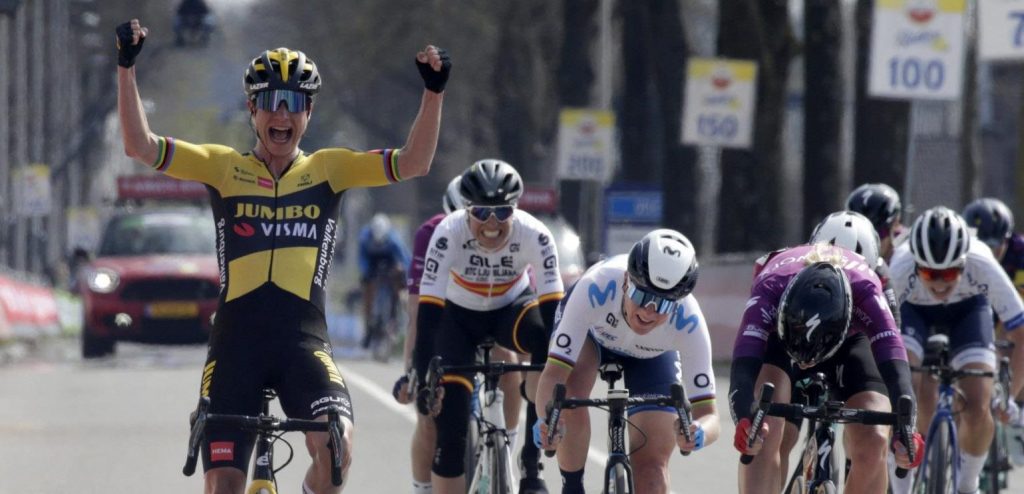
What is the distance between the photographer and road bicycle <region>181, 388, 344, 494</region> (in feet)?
21.6

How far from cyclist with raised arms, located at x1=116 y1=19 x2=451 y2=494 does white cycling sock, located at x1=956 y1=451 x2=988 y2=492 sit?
4021mm

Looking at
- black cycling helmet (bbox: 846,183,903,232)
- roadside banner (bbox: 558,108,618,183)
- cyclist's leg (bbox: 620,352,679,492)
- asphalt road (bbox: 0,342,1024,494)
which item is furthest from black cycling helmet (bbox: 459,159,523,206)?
roadside banner (bbox: 558,108,618,183)

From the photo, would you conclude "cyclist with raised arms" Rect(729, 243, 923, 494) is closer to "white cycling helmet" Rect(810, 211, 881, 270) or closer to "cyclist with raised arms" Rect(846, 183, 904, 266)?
"white cycling helmet" Rect(810, 211, 881, 270)

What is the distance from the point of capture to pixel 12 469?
13.5 m

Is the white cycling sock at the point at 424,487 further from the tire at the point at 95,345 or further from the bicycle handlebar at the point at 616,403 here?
the tire at the point at 95,345

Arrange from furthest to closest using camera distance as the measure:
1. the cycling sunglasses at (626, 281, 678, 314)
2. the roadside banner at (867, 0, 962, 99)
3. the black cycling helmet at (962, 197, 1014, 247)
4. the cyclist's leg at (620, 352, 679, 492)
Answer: the roadside banner at (867, 0, 962, 99) < the black cycling helmet at (962, 197, 1014, 247) < the cyclist's leg at (620, 352, 679, 492) < the cycling sunglasses at (626, 281, 678, 314)

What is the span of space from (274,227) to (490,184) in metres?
2.31

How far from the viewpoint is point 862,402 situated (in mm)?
7910

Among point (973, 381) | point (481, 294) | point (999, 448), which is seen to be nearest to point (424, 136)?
→ point (481, 294)

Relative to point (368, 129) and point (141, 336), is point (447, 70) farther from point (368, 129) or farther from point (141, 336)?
point (368, 129)

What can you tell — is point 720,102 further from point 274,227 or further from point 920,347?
point 274,227

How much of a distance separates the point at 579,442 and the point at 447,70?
181 centimetres

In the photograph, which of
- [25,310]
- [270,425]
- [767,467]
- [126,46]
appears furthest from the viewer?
[25,310]

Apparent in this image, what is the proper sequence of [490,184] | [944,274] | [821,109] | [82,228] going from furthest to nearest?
1. [82,228]
2. [821,109]
3. [944,274]
4. [490,184]
